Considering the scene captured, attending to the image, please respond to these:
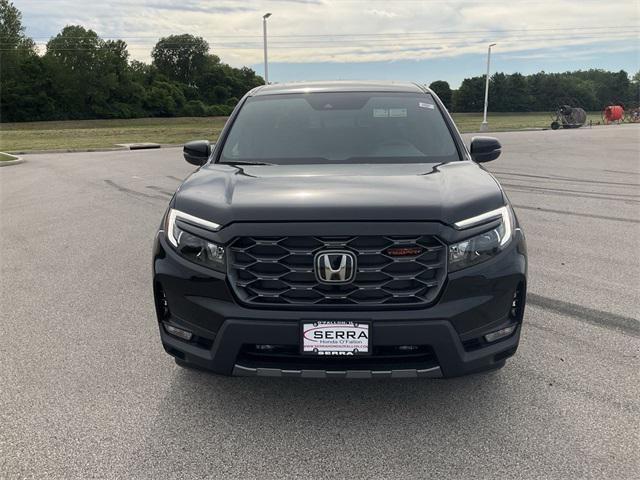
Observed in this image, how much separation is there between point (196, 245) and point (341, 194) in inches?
30.6

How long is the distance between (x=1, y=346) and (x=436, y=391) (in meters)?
2.99

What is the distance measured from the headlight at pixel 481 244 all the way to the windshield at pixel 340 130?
Result: 907 mm

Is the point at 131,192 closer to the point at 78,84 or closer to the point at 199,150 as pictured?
the point at 199,150

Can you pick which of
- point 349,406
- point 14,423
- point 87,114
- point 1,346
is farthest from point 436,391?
point 87,114

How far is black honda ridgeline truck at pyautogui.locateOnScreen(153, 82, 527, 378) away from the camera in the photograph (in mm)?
2652

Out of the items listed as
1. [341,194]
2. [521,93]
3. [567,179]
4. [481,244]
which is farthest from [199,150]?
[521,93]

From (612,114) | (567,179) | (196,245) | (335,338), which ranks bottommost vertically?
(612,114)

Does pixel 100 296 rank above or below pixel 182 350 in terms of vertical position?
below

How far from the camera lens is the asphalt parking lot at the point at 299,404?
263 cm

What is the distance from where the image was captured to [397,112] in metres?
4.27

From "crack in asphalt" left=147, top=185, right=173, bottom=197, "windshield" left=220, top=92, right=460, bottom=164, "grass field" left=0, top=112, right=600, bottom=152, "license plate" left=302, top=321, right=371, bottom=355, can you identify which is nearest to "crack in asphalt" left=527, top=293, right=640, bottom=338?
"windshield" left=220, top=92, right=460, bottom=164

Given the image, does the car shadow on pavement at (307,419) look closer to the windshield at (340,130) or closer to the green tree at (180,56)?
the windshield at (340,130)

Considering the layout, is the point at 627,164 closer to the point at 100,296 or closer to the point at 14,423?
the point at 100,296

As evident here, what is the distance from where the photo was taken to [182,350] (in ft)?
9.50
